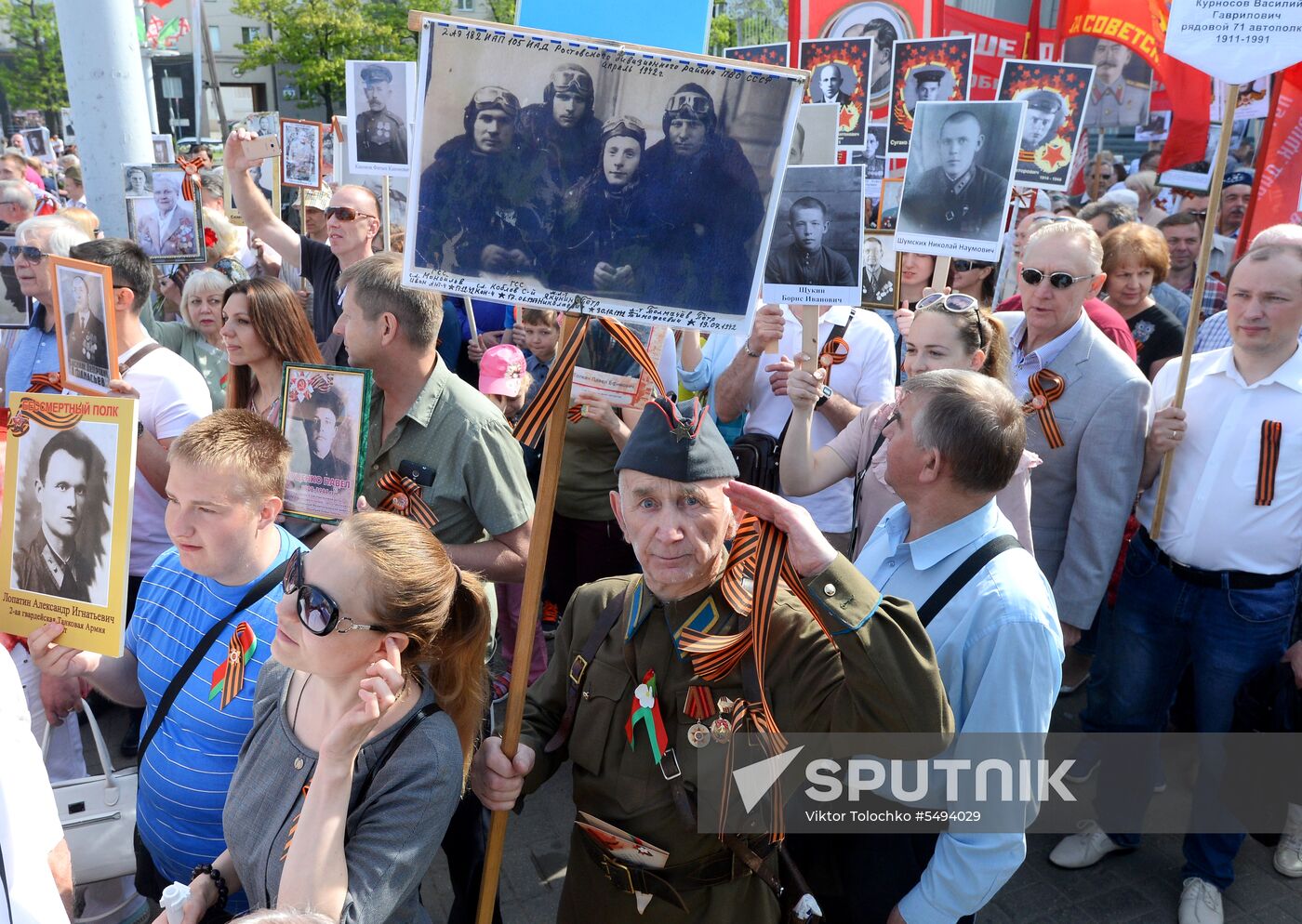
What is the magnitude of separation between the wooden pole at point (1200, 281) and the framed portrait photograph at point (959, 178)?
138 cm

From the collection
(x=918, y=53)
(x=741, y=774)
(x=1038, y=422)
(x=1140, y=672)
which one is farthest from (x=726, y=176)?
(x=918, y=53)

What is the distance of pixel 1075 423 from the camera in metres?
3.75

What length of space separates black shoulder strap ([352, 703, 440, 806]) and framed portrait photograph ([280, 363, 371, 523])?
1.13 meters

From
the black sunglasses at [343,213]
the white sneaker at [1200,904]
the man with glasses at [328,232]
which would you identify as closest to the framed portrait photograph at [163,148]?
the man with glasses at [328,232]

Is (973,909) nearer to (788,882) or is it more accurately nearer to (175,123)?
(788,882)

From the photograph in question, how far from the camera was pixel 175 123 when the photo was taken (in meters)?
37.0

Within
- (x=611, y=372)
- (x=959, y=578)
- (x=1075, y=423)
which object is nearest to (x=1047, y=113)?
(x=1075, y=423)

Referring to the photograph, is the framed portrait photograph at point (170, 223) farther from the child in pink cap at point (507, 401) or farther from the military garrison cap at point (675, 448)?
the military garrison cap at point (675, 448)

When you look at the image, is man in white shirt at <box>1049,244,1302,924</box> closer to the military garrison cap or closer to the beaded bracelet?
the military garrison cap

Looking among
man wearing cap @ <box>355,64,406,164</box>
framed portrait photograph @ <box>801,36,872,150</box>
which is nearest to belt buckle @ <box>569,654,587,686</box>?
man wearing cap @ <box>355,64,406,164</box>

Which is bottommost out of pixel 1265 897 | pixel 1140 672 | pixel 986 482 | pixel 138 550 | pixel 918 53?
pixel 1265 897

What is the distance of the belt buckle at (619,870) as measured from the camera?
7.27 ft

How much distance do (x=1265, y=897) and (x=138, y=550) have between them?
4551 millimetres

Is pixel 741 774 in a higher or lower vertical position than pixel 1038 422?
lower
